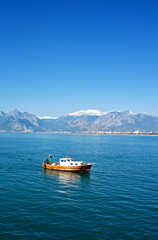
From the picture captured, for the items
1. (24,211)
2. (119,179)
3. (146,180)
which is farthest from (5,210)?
(146,180)

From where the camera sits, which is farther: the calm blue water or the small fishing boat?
the small fishing boat

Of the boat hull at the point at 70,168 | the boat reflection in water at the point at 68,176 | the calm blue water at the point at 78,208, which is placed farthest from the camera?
the boat hull at the point at 70,168

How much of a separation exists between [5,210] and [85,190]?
63.9 ft

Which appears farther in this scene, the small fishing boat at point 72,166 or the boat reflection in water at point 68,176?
the small fishing boat at point 72,166


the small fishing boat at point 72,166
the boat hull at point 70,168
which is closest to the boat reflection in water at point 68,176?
the boat hull at point 70,168

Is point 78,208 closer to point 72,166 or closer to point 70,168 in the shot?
point 72,166

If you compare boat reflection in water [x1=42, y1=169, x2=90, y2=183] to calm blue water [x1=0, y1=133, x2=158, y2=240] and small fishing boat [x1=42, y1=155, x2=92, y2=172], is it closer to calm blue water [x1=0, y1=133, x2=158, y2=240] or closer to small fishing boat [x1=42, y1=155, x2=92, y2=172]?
calm blue water [x1=0, y1=133, x2=158, y2=240]

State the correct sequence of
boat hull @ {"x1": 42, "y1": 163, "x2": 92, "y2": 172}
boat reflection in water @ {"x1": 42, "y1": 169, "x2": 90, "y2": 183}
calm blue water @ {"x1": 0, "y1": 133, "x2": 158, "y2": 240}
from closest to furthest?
1. calm blue water @ {"x1": 0, "y1": 133, "x2": 158, "y2": 240}
2. boat reflection in water @ {"x1": 42, "y1": 169, "x2": 90, "y2": 183}
3. boat hull @ {"x1": 42, "y1": 163, "x2": 92, "y2": 172}

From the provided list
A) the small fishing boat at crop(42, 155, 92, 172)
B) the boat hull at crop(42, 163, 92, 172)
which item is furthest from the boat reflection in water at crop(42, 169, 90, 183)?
the small fishing boat at crop(42, 155, 92, 172)

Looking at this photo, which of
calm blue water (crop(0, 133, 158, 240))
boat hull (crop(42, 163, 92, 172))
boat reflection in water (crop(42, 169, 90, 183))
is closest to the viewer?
calm blue water (crop(0, 133, 158, 240))

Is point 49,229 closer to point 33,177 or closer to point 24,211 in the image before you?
point 24,211

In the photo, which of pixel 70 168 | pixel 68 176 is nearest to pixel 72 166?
pixel 70 168

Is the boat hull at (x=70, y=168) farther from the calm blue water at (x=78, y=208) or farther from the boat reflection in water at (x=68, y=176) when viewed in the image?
the calm blue water at (x=78, y=208)

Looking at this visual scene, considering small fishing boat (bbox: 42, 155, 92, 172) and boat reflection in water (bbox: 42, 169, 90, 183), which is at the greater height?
small fishing boat (bbox: 42, 155, 92, 172)
